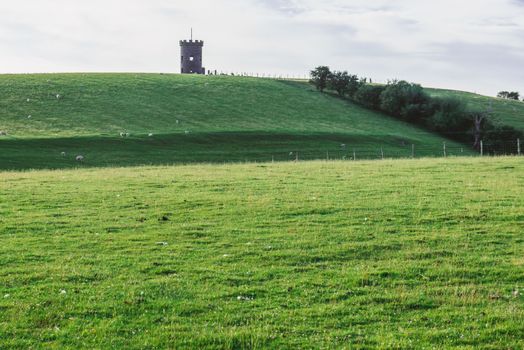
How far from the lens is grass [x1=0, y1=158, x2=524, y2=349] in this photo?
38.1 ft

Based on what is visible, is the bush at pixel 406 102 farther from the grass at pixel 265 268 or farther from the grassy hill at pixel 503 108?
the grass at pixel 265 268

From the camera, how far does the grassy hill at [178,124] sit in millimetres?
65875

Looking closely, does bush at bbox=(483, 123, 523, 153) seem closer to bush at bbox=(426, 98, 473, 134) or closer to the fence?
the fence

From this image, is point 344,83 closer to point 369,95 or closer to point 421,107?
point 369,95

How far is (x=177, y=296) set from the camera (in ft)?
44.8

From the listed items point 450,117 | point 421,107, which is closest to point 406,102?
point 421,107

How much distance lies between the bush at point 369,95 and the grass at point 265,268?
86.7 m

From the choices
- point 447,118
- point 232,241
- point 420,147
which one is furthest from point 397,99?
point 232,241

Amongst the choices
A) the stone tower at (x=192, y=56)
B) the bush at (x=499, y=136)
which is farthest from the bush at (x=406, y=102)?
the stone tower at (x=192, y=56)

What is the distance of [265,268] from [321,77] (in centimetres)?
11531

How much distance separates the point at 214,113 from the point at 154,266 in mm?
78594

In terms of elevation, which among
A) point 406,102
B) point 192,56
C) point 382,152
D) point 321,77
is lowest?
point 382,152

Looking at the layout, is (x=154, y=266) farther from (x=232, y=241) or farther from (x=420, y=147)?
(x=420, y=147)

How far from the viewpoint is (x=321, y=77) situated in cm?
12825
